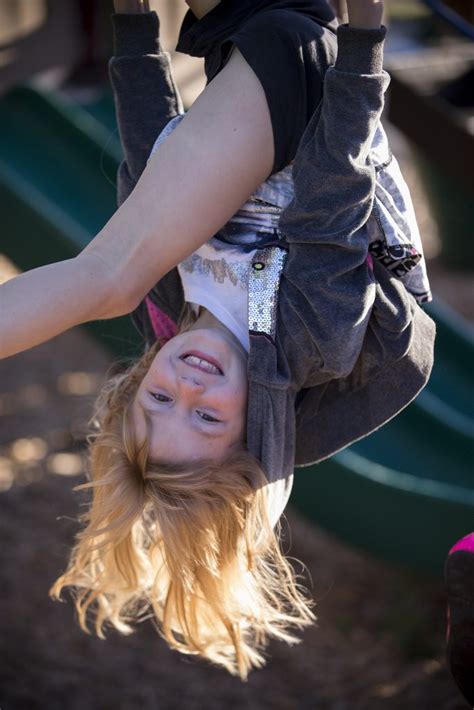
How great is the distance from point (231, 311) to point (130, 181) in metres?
0.41

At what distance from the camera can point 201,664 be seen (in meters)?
4.29

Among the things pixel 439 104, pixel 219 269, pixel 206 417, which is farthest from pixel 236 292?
pixel 439 104

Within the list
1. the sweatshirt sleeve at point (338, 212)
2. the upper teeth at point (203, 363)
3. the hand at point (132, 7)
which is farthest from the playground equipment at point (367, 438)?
the sweatshirt sleeve at point (338, 212)

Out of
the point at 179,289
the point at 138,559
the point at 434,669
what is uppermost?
the point at 179,289

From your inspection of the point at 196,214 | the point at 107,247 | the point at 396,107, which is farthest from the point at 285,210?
the point at 396,107

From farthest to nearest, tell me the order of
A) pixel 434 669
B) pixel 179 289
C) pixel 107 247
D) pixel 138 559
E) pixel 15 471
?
pixel 15 471 < pixel 434 669 < pixel 138 559 < pixel 179 289 < pixel 107 247

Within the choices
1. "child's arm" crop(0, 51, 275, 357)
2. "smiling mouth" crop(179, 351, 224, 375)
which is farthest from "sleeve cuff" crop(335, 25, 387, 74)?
"smiling mouth" crop(179, 351, 224, 375)

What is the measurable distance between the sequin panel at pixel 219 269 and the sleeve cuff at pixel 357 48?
1.64 feet

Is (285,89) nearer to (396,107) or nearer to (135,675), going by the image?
(396,107)

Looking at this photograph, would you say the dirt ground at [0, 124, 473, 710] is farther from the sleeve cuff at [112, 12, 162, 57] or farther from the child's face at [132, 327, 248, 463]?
the sleeve cuff at [112, 12, 162, 57]

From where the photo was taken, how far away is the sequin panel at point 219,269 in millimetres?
2350

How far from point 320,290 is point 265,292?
14 centimetres

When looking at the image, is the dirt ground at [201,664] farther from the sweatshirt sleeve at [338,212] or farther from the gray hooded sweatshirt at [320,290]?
the sweatshirt sleeve at [338,212]

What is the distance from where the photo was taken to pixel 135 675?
411 cm
